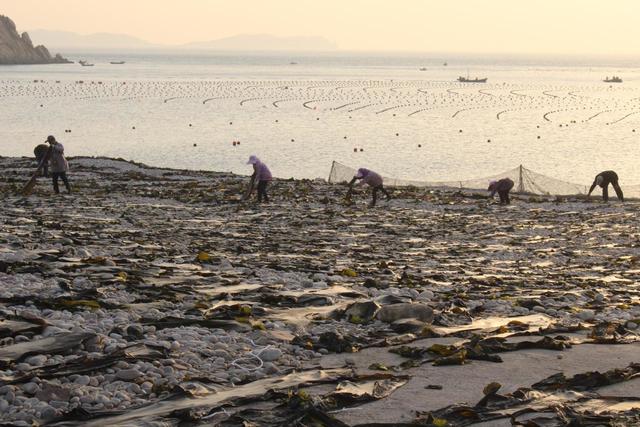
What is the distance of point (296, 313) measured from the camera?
11.5m

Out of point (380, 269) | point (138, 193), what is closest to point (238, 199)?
point (138, 193)

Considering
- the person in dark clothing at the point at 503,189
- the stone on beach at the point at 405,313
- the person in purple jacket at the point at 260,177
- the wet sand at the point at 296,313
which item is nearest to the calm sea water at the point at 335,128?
the person in dark clothing at the point at 503,189

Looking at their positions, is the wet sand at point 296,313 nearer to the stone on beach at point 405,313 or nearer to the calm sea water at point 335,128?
the stone on beach at point 405,313

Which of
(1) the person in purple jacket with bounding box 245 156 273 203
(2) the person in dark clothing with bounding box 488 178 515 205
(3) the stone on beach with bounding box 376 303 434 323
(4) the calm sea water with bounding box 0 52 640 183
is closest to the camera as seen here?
(3) the stone on beach with bounding box 376 303 434 323

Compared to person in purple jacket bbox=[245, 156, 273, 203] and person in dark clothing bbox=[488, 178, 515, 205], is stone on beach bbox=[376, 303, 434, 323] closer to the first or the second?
person in purple jacket bbox=[245, 156, 273, 203]

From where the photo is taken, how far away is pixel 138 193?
→ 101 ft

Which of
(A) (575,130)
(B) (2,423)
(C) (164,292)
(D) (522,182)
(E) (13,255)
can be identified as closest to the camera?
(B) (2,423)

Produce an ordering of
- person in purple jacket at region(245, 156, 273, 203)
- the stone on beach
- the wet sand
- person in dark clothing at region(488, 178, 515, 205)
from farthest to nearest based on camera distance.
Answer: person in dark clothing at region(488, 178, 515, 205), person in purple jacket at region(245, 156, 273, 203), the stone on beach, the wet sand

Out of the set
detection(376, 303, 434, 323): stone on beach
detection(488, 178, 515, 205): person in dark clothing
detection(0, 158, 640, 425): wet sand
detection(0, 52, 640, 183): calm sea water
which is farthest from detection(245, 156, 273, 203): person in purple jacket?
detection(0, 52, 640, 183): calm sea water

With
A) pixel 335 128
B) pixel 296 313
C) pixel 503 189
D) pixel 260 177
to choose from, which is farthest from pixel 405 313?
pixel 335 128

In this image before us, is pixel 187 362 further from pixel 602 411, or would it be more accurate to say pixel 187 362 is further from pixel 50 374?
pixel 602 411

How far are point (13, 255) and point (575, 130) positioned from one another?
8822 centimetres

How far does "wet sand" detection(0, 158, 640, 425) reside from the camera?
811cm

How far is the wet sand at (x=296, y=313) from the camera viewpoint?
8.11 meters
